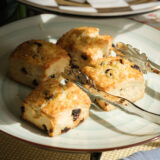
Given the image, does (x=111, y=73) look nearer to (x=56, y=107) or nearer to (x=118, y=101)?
(x=118, y=101)

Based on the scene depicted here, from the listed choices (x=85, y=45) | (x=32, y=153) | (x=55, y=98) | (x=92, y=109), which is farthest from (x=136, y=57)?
(x=32, y=153)

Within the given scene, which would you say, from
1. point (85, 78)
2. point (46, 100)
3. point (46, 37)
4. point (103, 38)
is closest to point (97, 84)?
point (85, 78)

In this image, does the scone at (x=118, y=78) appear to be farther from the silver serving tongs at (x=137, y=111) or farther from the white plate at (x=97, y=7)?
the white plate at (x=97, y=7)

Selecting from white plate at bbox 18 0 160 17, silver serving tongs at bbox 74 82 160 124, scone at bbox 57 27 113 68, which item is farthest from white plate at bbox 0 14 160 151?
white plate at bbox 18 0 160 17

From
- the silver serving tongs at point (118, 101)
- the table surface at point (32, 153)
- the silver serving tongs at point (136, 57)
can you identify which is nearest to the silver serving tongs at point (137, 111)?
the silver serving tongs at point (118, 101)

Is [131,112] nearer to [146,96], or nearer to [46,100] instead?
[146,96]

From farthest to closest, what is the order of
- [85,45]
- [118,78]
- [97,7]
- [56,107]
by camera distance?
[85,45] → [118,78] → [56,107] → [97,7]
